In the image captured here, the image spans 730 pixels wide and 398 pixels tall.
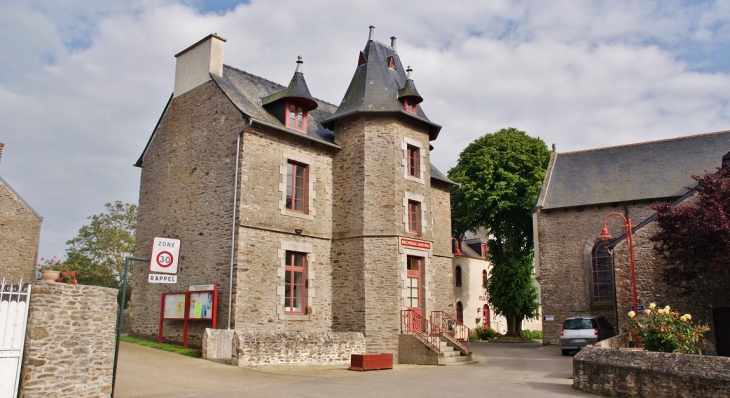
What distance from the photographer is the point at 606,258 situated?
24.2 meters

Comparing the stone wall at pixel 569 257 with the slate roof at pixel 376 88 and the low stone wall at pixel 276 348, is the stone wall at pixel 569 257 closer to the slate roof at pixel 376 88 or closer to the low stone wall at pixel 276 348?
the slate roof at pixel 376 88

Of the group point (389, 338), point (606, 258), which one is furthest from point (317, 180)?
point (606, 258)

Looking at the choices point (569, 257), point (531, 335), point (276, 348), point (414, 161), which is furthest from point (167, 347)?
point (531, 335)

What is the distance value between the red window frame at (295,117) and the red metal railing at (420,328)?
6447 mm

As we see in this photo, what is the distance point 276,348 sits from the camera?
46.0ft

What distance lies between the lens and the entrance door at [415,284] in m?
17.8

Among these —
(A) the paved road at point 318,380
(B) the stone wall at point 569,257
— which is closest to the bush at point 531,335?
(B) the stone wall at point 569,257

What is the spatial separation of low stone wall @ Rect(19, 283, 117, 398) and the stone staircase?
9.75 m

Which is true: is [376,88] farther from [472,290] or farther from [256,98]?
[472,290]

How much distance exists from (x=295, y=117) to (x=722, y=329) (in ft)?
46.2

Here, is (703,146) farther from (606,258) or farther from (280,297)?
(280,297)

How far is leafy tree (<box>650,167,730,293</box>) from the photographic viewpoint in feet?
50.3

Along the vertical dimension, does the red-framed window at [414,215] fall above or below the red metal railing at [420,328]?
above

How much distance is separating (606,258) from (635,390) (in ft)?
49.7
